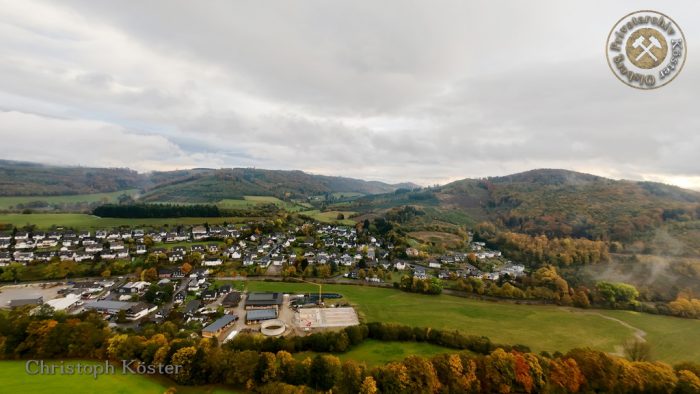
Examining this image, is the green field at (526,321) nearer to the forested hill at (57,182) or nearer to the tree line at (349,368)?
the tree line at (349,368)

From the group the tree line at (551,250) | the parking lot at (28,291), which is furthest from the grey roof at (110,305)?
the tree line at (551,250)

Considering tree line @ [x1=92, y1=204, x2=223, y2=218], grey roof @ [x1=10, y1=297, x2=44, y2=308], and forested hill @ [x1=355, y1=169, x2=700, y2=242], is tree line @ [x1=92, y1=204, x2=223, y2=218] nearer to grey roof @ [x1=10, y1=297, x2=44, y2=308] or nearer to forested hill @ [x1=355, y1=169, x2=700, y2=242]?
grey roof @ [x1=10, y1=297, x2=44, y2=308]

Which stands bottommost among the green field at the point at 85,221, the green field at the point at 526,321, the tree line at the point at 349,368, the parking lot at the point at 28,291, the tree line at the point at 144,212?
the parking lot at the point at 28,291

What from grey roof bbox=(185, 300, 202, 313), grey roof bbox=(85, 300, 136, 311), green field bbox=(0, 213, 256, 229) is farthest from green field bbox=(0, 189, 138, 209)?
grey roof bbox=(185, 300, 202, 313)

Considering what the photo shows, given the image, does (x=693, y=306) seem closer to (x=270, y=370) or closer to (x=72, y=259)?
(x=270, y=370)

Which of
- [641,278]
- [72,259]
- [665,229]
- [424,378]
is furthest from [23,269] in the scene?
[665,229]
